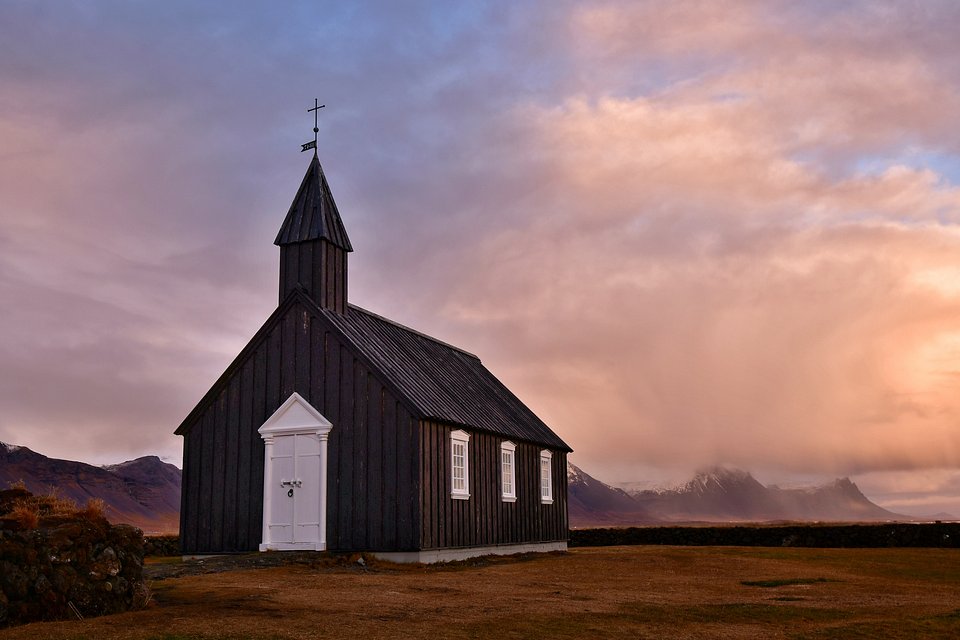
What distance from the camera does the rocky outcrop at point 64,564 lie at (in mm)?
12469

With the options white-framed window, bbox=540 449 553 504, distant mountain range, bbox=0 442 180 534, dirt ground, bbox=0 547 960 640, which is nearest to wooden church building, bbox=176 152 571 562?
dirt ground, bbox=0 547 960 640

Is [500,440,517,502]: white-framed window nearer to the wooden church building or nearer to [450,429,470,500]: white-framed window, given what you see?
the wooden church building

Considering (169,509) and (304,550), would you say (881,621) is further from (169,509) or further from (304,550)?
→ (169,509)

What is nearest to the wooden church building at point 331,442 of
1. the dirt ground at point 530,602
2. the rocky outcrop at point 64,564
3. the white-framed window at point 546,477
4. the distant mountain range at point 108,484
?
the dirt ground at point 530,602

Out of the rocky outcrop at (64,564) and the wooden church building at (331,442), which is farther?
the wooden church building at (331,442)

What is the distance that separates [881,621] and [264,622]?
925cm

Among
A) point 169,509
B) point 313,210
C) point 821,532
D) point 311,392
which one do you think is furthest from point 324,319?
point 169,509

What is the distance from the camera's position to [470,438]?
89.0 ft

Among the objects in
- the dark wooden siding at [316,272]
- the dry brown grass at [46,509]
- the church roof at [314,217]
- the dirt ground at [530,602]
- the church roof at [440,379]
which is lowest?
the dirt ground at [530,602]

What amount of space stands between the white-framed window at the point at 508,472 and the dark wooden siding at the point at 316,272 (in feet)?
23.0

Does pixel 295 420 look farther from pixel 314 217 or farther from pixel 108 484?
pixel 108 484

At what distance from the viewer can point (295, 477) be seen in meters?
25.1

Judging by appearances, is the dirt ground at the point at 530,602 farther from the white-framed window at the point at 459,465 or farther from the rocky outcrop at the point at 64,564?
the white-framed window at the point at 459,465

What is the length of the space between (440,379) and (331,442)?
5452 mm
